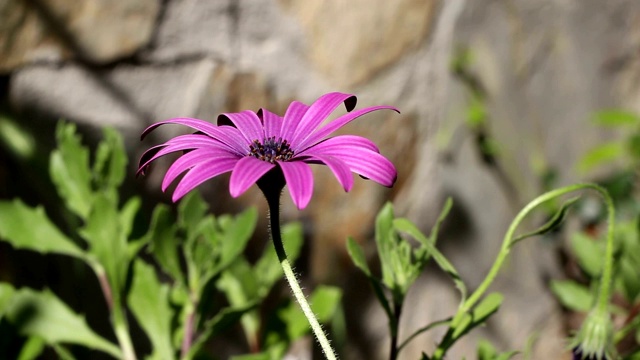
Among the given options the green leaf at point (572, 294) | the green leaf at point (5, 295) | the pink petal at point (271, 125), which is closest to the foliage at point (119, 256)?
the green leaf at point (5, 295)

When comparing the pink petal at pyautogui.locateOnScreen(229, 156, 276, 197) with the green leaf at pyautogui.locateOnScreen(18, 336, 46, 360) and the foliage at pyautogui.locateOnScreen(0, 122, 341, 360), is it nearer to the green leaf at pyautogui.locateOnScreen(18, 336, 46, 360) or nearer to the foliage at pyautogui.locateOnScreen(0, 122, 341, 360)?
the foliage at pyautogui.locateOnScreen(0, 122, 341, 360)

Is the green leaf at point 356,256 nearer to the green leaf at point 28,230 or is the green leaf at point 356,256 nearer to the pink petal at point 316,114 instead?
the pink petal at point 316,114

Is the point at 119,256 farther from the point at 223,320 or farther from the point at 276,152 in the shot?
the point at 276,152

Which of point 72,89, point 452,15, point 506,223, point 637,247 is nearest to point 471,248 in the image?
point 506,223

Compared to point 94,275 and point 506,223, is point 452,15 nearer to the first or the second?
point 506,223

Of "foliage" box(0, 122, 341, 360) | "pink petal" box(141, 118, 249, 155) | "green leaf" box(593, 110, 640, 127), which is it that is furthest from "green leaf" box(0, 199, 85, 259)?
"green leaf" box(593, 110, 640, 127)
